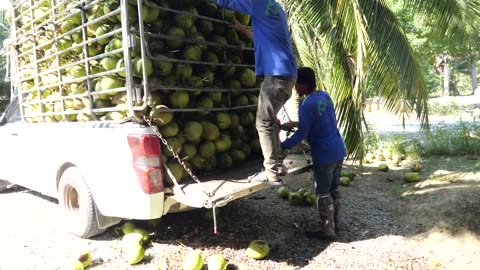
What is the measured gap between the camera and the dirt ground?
159 inches

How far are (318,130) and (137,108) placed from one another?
1.92 meters

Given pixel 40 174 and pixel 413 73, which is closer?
pixel 40 174

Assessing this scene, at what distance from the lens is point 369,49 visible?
558 centimetres

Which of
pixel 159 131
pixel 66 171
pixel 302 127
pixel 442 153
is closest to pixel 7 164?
pixel 66 171

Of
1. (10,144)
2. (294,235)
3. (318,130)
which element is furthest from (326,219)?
(10,144)

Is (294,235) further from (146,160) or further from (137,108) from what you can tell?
(137,108)

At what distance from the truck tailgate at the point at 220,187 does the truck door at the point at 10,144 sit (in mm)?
3174

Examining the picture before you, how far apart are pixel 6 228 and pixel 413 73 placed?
5704 millimetres

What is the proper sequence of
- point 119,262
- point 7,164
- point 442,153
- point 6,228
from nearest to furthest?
point 119,262, point 6,228, point 7,164, point 442,153

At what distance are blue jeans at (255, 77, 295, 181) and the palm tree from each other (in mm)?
1776

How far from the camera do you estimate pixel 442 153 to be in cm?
902

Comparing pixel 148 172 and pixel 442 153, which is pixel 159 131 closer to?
pixel 148 172

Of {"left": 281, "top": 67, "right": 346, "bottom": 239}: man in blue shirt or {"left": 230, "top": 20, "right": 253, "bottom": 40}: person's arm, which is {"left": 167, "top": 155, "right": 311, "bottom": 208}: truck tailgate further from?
{"left": 230, "top": 20, "right": 253, "bottom": 40}: person's arm

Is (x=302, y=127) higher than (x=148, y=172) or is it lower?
higher
